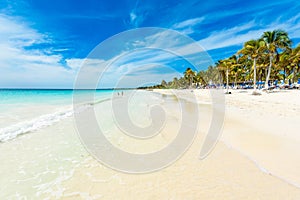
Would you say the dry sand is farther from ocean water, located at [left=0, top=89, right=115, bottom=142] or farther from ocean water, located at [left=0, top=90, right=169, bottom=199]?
ocean water, located at [left=0, top=89, right=115, bottom=142]

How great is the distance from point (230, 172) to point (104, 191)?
288 centimetres

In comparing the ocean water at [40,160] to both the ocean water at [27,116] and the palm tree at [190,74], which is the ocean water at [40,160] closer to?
the ocean water at [27,116]

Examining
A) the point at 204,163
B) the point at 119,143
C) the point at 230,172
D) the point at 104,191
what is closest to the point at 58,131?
the point at 119,143

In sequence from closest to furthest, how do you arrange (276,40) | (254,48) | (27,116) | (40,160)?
(40,160) → (27,116) → (276,40) → (254,48)

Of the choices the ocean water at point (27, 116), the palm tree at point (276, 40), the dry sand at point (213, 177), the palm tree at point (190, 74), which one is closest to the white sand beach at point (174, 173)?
the dry sand at point (213, 177)

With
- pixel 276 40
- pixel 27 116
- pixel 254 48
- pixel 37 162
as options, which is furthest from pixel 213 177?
pixel 276 40

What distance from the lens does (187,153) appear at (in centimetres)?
480

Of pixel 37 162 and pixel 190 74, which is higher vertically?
pixel 190 74

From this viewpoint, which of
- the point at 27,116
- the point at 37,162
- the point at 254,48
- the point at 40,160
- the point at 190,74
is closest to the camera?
the point at 37,162

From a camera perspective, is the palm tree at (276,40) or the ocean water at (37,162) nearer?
the ocean water at (37,162)

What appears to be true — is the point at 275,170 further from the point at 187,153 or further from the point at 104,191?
Result: the point at 104,191

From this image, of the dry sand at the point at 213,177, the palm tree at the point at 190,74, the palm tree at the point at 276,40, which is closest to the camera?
the dry sand at the point at 213,177

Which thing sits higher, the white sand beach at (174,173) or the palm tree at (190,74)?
the palm tree at (190,74)

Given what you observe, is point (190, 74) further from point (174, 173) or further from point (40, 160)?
point (40, 160)
